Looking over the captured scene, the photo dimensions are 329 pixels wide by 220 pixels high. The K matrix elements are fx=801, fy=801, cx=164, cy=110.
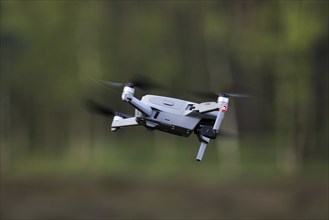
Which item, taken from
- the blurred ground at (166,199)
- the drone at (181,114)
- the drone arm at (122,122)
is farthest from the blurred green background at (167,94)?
the drone at (181,114)

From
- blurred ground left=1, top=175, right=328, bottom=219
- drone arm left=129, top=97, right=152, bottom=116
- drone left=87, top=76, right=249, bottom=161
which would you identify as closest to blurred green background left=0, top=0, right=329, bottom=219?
blurred ground left=1, top=175, right=328, bottom=219

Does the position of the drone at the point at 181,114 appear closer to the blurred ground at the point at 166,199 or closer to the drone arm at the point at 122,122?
the drone arm at the point at 122,122

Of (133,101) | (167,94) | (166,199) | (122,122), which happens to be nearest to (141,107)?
(133,101)

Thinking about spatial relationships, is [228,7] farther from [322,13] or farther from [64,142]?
[64,142]

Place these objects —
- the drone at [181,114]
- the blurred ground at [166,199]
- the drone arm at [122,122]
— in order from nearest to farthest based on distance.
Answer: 1. the drone at [181,114]
2. the drone arm at [122,122]
3. the blurred ground at [166,199]

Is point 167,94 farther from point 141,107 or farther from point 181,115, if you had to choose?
point 141,107
